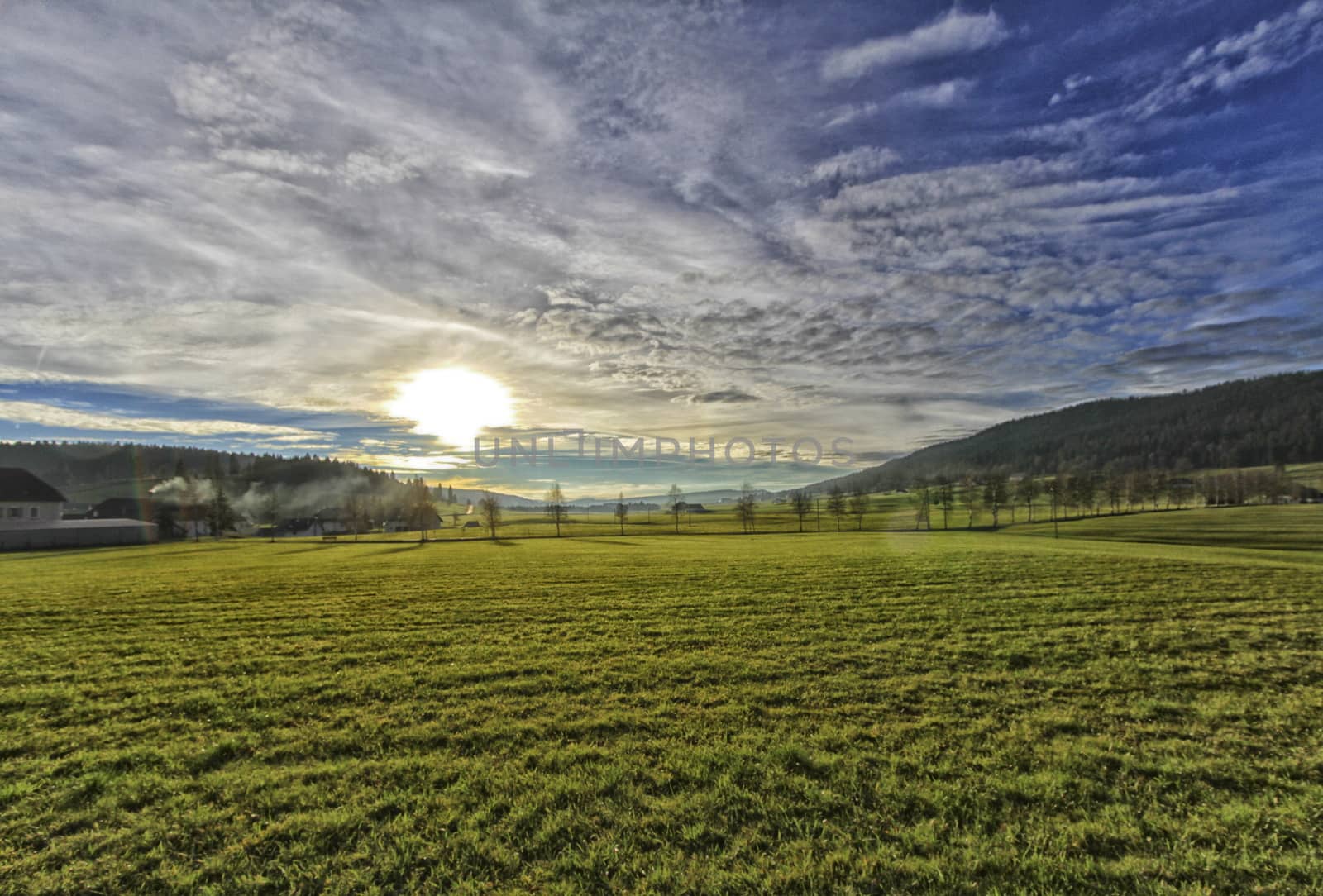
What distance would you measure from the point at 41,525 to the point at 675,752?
410 ft

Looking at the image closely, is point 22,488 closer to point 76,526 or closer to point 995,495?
point 76,526

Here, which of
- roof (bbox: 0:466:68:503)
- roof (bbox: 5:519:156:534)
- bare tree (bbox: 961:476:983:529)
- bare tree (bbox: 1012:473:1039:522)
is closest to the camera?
roof (bbox: 5:519:156:534)

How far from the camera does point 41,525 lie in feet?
269

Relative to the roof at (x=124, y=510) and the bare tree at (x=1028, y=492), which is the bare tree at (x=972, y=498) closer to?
the bare tree at (x=1028, y=492)

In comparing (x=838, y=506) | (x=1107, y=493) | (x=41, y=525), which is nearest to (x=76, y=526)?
(x=41, y=525)

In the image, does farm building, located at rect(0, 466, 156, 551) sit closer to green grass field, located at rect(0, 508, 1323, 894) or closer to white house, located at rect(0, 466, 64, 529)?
white house, located at rect(0, 466, 64, 529)

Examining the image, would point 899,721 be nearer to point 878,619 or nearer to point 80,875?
point 878,619

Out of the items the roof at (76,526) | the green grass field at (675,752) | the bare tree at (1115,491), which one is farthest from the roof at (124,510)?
the bare tree at (1115,491)

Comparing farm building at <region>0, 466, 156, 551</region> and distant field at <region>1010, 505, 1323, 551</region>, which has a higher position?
farm building at <region>0, 466, 156, 551</region>

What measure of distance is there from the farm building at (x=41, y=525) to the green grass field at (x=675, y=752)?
8356 centimetres

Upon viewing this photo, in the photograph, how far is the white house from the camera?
3268 inches

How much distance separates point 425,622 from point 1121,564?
123ft

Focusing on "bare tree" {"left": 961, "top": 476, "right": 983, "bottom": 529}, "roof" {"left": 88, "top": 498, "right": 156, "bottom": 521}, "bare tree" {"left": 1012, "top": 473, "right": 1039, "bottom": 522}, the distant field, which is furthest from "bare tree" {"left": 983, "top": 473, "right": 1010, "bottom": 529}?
"roof" {"left": 88, "top": 498, "right": 156, "bottom": 521}

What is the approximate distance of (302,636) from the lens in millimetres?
16109
